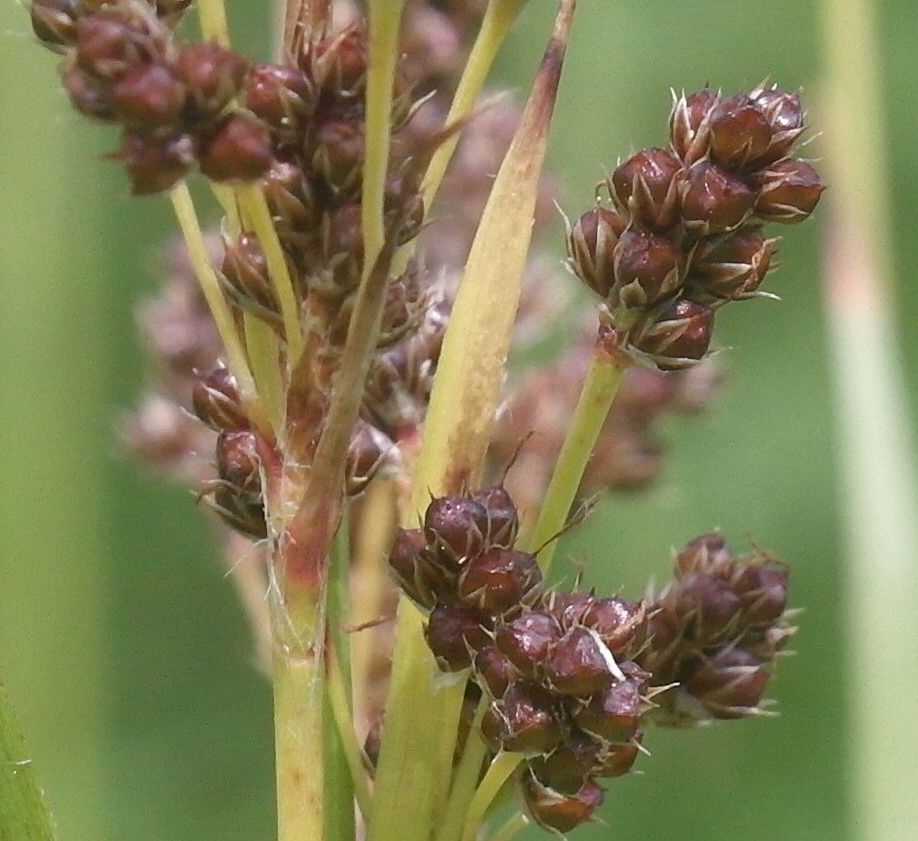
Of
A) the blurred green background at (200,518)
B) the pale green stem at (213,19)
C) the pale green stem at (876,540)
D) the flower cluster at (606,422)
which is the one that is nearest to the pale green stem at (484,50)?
the pale green stem at (213,19)

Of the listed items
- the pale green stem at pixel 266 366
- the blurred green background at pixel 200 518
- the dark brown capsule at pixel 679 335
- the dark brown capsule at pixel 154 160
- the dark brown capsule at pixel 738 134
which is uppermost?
the dark brown capsule at pixel 738 134

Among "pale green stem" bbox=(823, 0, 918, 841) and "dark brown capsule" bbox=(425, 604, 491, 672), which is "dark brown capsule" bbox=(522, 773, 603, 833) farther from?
"pale green stem" bbox=(823, 0, 918, 841)

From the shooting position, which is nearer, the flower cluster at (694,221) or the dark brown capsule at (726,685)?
the flower cluster at (694,221)

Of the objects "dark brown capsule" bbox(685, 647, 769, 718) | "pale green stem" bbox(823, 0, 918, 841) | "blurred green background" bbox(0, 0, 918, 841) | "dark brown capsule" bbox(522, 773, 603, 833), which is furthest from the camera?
"blurred green background" bbox(0, 0, 918, 841)

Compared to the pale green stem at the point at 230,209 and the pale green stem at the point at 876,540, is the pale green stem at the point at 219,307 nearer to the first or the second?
the pale green stem at the point at 230,209

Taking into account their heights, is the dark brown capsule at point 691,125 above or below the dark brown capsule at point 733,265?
above

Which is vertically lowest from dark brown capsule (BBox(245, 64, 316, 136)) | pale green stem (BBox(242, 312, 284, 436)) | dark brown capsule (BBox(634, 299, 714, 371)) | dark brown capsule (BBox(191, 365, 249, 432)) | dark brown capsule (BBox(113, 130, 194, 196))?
dark brown capsule (BBox(191, 365, 249, 432))

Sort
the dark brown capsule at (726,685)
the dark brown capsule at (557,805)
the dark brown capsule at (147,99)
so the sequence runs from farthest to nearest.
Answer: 1. the dark brown capsule at (726,685)
2. the dark brown capsule at (557,805)
3. the dark brown capsule at (147,99)

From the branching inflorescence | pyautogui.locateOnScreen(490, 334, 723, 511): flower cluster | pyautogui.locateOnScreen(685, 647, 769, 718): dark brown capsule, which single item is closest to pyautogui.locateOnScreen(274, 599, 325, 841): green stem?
the branching inflorescence
